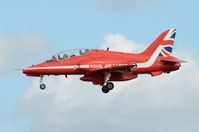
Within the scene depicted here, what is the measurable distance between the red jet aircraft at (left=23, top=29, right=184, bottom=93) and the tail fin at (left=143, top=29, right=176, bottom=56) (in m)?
0.39

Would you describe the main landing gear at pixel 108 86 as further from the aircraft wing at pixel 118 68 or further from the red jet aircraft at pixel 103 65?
the aircraft wing at pixel 118 68

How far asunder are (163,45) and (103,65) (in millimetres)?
6601

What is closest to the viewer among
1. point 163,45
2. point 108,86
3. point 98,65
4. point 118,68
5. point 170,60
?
point 118,68

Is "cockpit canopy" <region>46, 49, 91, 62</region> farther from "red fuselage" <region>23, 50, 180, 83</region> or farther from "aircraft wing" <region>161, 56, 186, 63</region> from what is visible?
"aircraft wing" <region>161, 56, 186, 63</region>

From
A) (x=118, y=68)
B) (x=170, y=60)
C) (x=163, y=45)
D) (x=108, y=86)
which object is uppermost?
(x=163, y=45)

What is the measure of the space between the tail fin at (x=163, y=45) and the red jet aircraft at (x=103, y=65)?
387 mm

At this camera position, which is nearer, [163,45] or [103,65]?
[103,65]

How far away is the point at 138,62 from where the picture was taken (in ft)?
166

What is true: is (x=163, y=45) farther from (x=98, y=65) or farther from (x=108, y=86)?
(x=108, y=86)

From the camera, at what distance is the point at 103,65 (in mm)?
49656

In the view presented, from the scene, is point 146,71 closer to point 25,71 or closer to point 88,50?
point 88,50

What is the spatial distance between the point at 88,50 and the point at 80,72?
2.03 m

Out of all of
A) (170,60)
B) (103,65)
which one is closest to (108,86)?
(103,65)

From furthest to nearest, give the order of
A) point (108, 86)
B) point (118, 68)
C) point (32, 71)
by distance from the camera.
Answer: point (32, 71) → point (108, 86) → point (118, 68)
